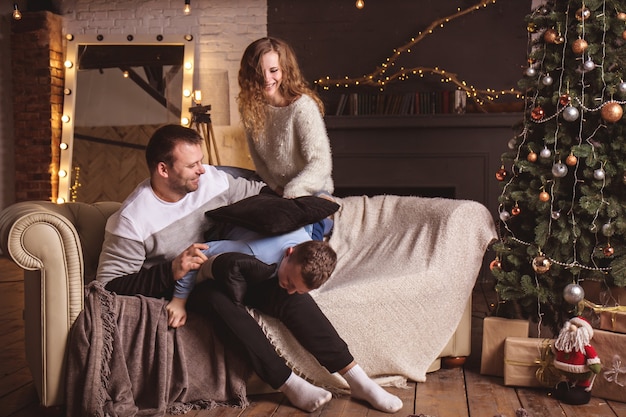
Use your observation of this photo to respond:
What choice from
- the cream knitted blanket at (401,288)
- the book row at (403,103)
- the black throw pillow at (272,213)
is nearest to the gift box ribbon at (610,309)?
the cream knitted blanket at (401,288)

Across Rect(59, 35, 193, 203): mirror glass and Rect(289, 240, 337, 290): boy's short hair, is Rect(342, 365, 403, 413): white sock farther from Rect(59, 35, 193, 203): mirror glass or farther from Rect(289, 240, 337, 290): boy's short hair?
Rect(59, 35, 193, 203): mirror glass

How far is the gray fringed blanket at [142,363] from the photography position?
2.38 metres

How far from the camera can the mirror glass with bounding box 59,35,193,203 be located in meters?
6.21

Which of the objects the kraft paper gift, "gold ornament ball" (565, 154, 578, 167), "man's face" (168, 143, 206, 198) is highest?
"gold ornament ball" (565, 154, 578, 167)

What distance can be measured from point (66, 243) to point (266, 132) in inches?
50.3

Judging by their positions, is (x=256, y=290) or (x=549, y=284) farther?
(x=549, y=284)

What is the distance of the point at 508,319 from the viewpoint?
292 centimetres

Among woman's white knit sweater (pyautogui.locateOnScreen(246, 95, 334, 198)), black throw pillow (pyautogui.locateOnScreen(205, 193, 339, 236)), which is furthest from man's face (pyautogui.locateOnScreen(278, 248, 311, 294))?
woman's white knit sweater (pyautogui.locateOnScreen(246, 95, 334, 198))

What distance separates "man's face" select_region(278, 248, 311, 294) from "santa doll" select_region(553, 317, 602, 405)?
1.01 meters

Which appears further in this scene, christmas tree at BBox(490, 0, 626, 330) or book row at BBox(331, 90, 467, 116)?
book row at BBox(331, 90, 467, 116)

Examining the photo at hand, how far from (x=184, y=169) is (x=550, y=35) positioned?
1581 millimetres

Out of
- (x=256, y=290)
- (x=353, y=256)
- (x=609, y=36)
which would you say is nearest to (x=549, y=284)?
(x=353, y=256)

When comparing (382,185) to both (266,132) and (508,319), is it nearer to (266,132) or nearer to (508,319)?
(266,132)

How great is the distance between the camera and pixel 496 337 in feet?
9.56
